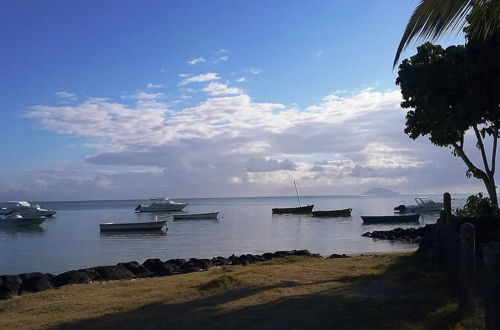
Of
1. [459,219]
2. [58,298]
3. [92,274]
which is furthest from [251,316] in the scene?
[92,274]

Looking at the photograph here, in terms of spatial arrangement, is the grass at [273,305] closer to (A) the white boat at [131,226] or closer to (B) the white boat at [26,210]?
(A) the white boat at [131,226]

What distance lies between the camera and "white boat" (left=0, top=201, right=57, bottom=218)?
75.0 meters

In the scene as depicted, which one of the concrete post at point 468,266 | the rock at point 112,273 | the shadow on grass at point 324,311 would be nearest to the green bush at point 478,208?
the shadow on grass at point 324,311

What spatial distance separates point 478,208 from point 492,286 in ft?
37.2

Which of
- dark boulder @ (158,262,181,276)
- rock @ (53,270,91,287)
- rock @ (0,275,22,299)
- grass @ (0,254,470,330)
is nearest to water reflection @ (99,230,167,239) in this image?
dark boulder @ (158,262,181,276)

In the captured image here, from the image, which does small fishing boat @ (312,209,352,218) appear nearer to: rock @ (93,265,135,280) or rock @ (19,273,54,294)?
rock @ (93,265,135,280)

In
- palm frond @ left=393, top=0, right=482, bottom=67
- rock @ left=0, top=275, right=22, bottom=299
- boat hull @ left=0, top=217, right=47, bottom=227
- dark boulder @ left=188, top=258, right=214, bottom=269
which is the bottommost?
rock @ left=0, top=275, right=22, bottom=299

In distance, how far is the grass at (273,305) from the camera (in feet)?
26.8

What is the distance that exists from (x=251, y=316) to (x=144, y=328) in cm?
175

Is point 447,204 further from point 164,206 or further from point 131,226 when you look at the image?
point 164,206

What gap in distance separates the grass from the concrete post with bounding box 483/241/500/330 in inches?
88.5

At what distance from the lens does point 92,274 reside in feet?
Answer: 74.0

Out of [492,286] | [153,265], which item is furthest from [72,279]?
[492,286]

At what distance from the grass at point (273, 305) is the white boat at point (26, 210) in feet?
213
